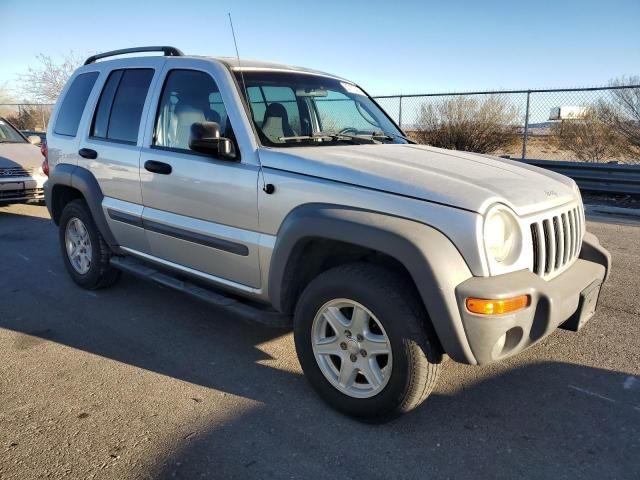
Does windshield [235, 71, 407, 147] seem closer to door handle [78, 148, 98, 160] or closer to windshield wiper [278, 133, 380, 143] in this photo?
windshield wiper [278, 133, 380, 143]

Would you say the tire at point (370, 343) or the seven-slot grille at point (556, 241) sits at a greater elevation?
the seven-slot grille at point (556, 241)

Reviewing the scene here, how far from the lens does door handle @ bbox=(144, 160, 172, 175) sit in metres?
3.79

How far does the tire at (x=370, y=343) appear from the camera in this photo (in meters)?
2.67

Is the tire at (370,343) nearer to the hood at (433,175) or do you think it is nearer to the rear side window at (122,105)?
the hood at (433,175)

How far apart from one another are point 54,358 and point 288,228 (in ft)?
6.46

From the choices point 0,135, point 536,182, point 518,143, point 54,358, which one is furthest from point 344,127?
point 518,143

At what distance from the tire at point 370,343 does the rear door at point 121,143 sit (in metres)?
1.85

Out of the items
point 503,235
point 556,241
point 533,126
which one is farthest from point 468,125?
point 503,235

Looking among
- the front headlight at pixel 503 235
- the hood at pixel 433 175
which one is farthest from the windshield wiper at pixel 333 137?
the front headlight at pixel 503 235

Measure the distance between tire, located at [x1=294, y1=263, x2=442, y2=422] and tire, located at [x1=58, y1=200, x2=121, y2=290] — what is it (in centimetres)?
250

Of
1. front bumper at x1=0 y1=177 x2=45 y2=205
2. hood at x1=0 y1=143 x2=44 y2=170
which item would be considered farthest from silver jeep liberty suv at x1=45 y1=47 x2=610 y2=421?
hood at x1=0 y1=143 x2=44 y2=170

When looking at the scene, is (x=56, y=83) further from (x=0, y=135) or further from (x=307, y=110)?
(x=307, y=110)

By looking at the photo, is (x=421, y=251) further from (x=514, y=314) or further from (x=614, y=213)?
(x=614, y=213)

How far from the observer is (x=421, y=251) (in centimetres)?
253
